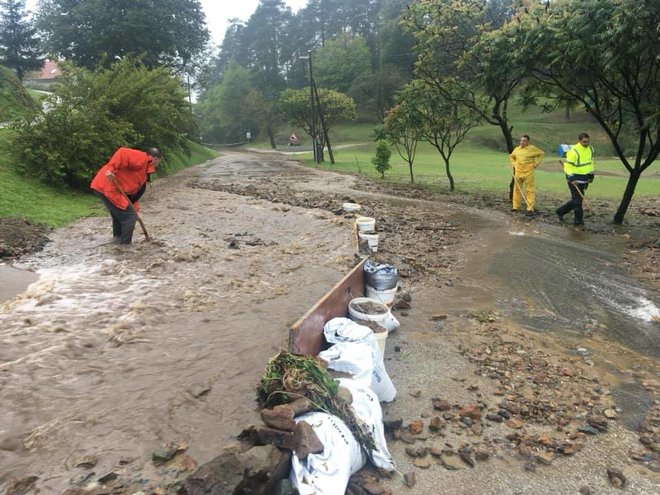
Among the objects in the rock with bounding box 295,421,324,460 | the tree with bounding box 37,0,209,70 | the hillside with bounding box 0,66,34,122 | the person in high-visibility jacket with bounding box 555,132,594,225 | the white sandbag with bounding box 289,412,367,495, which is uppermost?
the tree with bounding box 37,0,209,70

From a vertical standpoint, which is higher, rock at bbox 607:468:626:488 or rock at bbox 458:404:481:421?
rock at bbox 607:468:626:488

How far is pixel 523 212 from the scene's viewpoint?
12867 mm

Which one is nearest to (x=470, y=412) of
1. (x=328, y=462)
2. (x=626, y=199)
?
(x=328, y=462)

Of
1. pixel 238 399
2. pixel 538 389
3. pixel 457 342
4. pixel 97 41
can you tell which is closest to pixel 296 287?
pixel 457 342

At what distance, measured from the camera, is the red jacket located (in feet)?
26.1

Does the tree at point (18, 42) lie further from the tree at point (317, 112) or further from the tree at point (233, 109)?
the tree at point (233, 109)

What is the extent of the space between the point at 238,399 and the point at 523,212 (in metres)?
11.0

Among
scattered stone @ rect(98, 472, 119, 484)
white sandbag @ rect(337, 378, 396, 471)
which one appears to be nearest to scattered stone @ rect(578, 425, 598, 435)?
white sandbag @ rect(337, 378, 396, 471)

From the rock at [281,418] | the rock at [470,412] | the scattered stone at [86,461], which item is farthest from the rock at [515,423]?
the scattered stone at [86,461]

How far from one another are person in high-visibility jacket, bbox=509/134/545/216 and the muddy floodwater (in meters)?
1.88

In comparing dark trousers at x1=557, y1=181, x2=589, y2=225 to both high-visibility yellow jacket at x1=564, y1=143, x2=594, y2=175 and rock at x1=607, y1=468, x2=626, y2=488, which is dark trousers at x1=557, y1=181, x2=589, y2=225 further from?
rock at x1=607, y1=468, x2=626, y2=488

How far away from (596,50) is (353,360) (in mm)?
9393

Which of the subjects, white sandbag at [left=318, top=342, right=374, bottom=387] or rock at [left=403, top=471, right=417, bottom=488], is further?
white sandbag at [left=318, top=342, right=374, bottom=387]

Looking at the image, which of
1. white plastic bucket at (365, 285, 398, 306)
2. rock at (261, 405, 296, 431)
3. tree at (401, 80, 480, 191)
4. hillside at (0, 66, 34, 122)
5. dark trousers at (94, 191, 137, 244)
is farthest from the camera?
tree at (401, 80, 480, 191)
